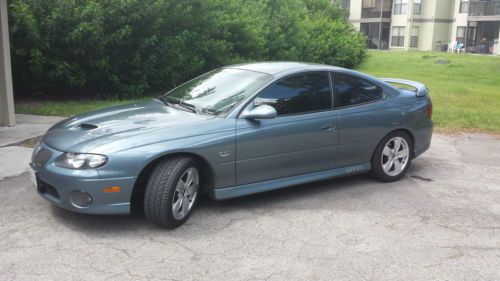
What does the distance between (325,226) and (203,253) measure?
1.29 m

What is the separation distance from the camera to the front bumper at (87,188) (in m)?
4.47

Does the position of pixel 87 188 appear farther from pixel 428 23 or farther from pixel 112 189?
pixel 428 23

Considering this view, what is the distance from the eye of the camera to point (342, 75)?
6238 millimetres

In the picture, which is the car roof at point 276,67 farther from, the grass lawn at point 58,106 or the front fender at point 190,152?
the grass lawn at point 58,106

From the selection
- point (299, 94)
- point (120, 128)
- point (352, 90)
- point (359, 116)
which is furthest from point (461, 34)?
point (120, 128)

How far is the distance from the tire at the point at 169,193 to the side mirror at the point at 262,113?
74cm

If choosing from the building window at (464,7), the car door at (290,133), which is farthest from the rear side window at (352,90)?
the building window at (464,7)

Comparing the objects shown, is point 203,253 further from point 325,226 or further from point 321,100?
point 321,100

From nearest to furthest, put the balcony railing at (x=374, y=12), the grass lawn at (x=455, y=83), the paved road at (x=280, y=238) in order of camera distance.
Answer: the paved road at (x=280, y=238)
the grass lawn at (x=455, y=83)
the balcony railing at (x=374, y=12)

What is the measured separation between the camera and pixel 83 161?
454 cm

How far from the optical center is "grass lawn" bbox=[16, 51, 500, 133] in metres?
10.9

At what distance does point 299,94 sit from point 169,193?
6.36ft

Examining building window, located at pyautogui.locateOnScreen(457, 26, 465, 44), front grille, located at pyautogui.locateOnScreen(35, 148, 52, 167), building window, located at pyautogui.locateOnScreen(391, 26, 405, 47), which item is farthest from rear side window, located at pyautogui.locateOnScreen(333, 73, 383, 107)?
building window, located at pyautogui.locateOnScreen(391, 26, 405, 47)

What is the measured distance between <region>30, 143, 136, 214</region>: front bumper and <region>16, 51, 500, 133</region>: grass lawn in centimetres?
628
